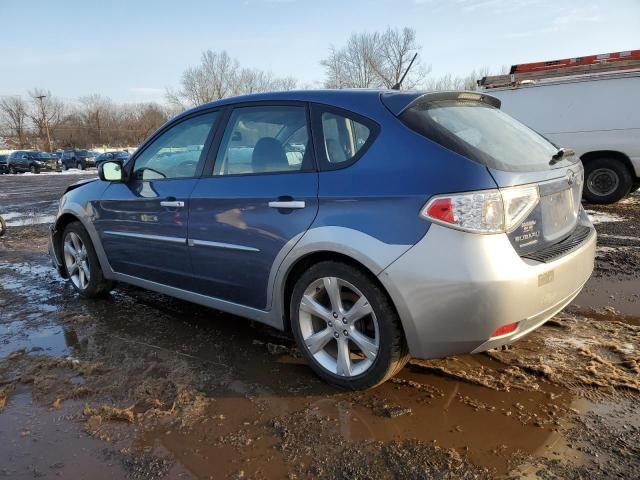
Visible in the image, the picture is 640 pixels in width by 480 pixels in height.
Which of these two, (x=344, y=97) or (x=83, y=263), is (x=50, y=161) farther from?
(x=344, y=97)

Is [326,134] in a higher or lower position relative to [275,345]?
higher

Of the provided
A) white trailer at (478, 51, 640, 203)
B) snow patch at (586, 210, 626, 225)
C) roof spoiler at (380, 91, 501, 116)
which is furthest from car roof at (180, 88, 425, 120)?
white trailer at (478, 51, 640, 203)

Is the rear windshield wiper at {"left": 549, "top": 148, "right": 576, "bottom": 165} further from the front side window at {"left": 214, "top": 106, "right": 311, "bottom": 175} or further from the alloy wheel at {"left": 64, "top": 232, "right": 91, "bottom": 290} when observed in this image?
the alloy wheel at {"left": 64, "top": 232, "right": 91, "bottom": 290}

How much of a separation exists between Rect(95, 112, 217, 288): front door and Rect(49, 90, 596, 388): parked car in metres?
0.02

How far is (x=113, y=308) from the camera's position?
441 centimetres

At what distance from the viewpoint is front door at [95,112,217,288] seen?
3.53 meters

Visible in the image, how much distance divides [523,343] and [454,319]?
1234mm

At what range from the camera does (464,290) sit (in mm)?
2279

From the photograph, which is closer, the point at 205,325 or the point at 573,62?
the point at 205,325

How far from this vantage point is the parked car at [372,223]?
232 cm

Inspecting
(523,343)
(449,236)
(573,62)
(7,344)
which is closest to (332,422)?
(449,236)

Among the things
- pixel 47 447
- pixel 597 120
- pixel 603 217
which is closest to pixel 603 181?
pixel 597 120

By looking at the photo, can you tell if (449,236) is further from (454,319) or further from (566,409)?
(566,409)

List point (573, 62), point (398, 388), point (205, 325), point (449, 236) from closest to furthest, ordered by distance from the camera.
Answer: point (449, 236), point (398, 388), point (205, 325), point (573, 62)
